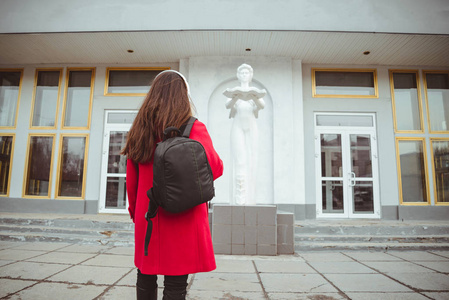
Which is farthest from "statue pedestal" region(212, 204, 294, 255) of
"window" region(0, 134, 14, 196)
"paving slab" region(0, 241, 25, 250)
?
"window" region(0, 134, 14, 196)

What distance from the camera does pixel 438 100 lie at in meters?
8.17

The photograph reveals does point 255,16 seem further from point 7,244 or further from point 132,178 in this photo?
point 7,244

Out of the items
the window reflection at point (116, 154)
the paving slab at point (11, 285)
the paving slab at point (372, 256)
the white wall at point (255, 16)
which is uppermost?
the white wall at point (255, 16)

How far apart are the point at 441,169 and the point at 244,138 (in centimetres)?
657

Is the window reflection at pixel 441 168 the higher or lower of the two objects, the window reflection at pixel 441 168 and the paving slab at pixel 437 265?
the higher

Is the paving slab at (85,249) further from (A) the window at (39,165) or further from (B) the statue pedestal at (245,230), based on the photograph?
(A) the window at (39,165)

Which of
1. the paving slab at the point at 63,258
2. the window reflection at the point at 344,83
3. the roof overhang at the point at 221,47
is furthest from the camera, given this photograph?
the window reflection at the point at 344,83

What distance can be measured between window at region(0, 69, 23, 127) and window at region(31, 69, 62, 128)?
55 cm

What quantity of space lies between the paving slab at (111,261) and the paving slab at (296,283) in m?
1.82

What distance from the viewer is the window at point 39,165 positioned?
311 inches

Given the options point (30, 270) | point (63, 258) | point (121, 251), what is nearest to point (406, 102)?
point (121, 251)

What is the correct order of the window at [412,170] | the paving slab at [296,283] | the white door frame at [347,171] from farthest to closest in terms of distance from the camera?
the window at [412,170] < the white door frame at [347,171] < the paving slab at [296,283]

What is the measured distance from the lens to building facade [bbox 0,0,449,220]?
6680 millimetres

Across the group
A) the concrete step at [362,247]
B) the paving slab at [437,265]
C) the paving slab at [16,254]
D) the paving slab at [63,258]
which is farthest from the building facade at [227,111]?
the paving slab at [63,258]
